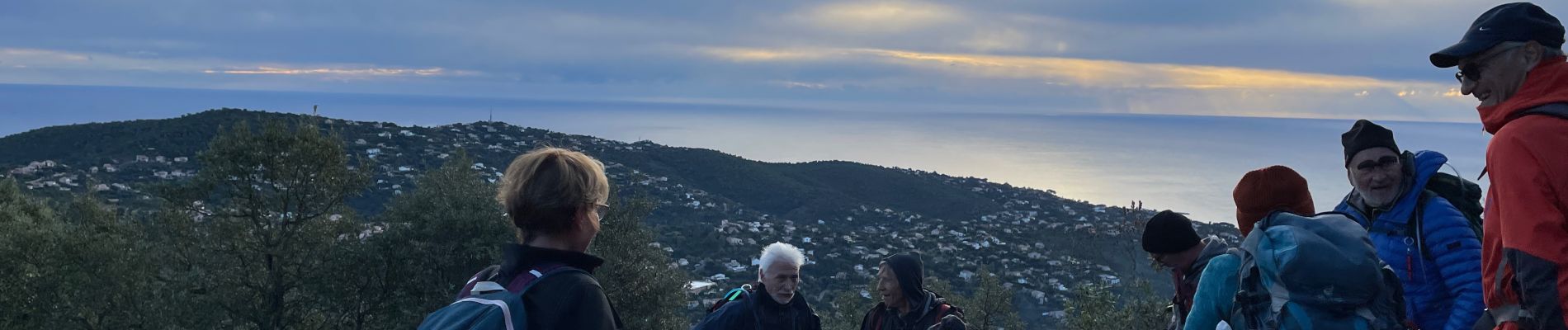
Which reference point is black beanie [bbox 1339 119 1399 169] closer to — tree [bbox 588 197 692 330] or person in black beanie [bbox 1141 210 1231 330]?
person in black beanie [bbox 1141 210 1231 330]

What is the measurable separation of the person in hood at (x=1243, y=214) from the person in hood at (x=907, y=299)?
2.15 meters

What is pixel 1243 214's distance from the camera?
290 cm

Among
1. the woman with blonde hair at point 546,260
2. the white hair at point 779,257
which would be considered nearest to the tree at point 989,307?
the white hair at point 779,257

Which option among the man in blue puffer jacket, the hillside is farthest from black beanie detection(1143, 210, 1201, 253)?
the hillside

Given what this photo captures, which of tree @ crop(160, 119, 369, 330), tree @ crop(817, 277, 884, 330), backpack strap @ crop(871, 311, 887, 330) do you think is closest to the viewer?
backpack strap @ crop(871, 311, 887, 330)

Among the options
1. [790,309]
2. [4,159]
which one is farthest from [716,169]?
[790,309]

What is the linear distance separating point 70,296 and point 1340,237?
17926 mm

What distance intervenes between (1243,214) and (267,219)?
50.1ft

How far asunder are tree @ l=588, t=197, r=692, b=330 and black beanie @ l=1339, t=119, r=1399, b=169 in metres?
13.2

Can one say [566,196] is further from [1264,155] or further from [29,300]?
[1264,155]

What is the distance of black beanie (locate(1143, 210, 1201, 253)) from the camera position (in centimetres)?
362

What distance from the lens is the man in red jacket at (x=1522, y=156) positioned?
2.16m

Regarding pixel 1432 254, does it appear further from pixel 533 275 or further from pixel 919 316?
pixel 533 275

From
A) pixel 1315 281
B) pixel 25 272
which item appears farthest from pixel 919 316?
pixel 25 272
